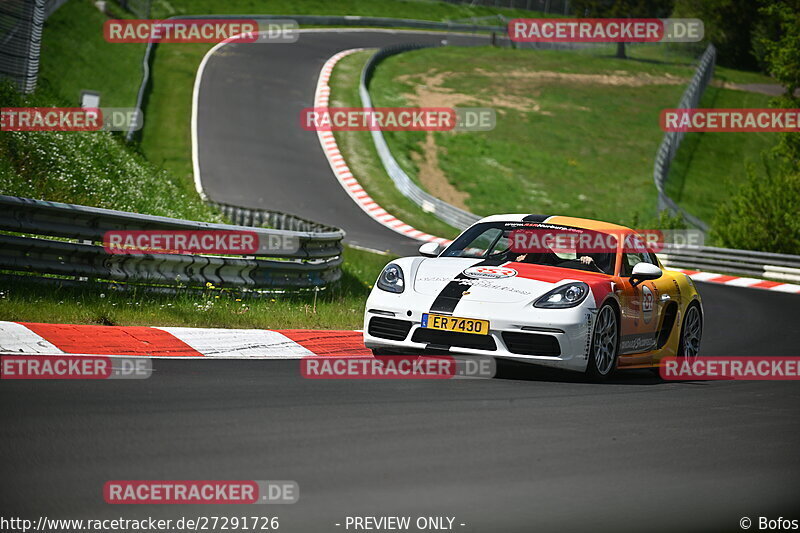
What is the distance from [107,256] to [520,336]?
13.0 ft

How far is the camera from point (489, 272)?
8.71 meters

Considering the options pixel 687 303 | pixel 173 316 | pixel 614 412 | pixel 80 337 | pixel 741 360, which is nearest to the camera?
pixel 614 412

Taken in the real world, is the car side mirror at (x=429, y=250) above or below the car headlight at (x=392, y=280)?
above

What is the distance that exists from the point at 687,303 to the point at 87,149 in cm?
1048

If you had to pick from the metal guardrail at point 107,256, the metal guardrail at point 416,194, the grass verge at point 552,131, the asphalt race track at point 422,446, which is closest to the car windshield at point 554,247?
the asphalt race track at point 422,446

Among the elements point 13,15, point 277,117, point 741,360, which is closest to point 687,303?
point 741,360

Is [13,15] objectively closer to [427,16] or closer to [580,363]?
[580,363]

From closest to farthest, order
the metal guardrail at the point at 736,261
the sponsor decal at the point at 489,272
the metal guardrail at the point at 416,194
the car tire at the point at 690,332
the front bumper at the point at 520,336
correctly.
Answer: the front bumper at the point at 520,336 → the sponsor decal at the point at 489,272 → the car tire at the point at 690,332 → the metal guardrail at the point at 736,261 → the metal guardrail at the point at 416,194

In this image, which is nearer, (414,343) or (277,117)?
(414,343)

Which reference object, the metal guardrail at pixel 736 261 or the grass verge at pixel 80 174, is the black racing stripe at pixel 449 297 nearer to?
the grass verge at pixel 80 174

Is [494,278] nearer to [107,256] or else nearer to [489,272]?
[489,272]

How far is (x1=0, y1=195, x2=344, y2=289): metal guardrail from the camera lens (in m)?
9.13

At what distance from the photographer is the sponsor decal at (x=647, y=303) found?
31.4 ft

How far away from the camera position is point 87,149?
56.6ft
